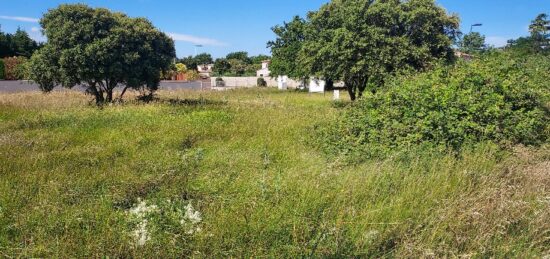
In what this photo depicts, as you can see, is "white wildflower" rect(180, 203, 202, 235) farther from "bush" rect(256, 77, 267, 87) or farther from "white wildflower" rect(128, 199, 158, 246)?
"bush" rect(256, 77, 267, 87)

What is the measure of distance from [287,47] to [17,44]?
35.5m

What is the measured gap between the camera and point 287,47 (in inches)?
1505

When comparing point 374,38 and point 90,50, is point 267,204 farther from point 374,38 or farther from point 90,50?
point 374,38

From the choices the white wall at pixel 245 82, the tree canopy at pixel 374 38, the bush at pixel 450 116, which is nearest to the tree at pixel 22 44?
the white wall at pixel 245 82

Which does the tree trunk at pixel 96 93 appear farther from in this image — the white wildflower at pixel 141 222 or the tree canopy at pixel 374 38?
the white wildflower at pixel 141 222

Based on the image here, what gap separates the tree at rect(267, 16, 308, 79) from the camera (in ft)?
121

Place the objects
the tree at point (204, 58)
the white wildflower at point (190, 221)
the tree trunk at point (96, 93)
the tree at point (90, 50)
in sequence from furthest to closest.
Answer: the tree at point (204, 58) < the tree trunk at point (96, 93) < the tree at point (90, 50) < the white wildflower at point (190, 221)

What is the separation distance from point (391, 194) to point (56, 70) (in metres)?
13.3

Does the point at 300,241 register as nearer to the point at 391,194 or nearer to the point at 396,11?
the point at 391,194

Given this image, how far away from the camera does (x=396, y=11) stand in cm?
1717

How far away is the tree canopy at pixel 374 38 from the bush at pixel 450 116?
8.53 meters

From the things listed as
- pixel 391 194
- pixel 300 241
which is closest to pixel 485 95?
pixel 391 194

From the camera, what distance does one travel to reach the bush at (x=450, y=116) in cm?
611

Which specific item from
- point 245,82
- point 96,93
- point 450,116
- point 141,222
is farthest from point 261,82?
point 141,222
